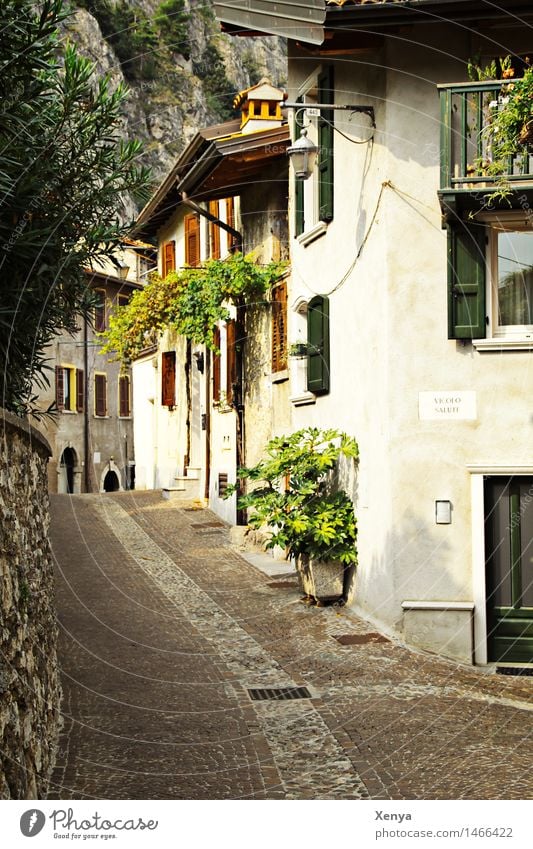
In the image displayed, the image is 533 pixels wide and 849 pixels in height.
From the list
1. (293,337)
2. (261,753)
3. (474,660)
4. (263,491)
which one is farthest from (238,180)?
(261,753)

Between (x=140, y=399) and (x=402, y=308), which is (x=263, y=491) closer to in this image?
(x=402, y=308)

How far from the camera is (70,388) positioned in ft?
136

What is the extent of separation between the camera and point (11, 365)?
28.0 feet

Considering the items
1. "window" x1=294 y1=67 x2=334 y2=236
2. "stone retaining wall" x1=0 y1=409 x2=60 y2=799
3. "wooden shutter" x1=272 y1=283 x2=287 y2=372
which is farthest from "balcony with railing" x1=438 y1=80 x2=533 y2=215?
"wooden shutter" x1=272 y1=283 x2=287 y2=372

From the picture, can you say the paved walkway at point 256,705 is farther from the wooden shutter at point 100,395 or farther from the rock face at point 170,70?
the rock face at point 170,70

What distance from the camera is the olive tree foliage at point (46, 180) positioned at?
7777mm

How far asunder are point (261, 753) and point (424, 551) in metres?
4.69

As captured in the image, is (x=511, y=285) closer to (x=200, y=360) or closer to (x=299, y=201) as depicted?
(x=299, y=201)

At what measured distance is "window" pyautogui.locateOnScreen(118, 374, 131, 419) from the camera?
43.6 metres

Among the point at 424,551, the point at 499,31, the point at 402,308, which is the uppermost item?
the point at 499,31

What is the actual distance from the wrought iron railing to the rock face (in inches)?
1351

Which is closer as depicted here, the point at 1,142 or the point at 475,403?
the point at 1,142

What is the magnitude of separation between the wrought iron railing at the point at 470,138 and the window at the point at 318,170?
2.57 m

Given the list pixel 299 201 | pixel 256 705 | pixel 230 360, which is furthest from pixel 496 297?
pixel 230 360
